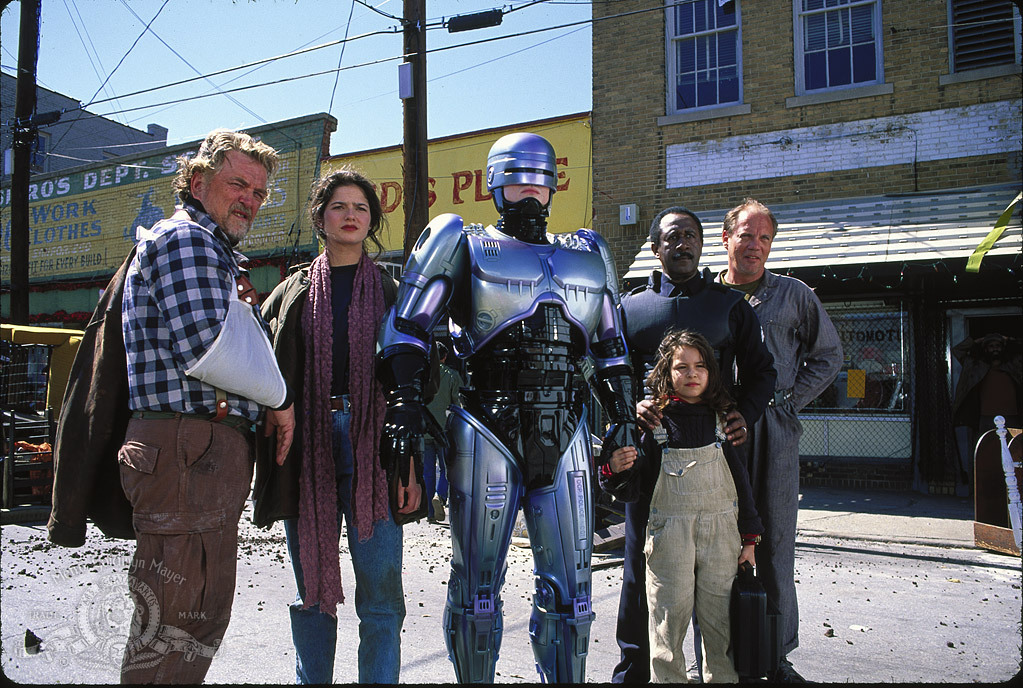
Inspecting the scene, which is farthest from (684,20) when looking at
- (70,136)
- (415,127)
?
(70,136)

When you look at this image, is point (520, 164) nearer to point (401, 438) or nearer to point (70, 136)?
point (401, 438)

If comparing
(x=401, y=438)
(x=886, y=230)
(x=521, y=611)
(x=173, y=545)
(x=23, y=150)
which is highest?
(x=23, y=150)

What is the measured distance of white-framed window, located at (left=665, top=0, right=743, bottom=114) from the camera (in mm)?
10234

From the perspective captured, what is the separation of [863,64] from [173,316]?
10.0 m

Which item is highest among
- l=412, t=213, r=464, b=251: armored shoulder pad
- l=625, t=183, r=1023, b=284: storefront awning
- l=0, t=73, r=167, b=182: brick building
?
l=0, t=73, r=167, b=182: brick building

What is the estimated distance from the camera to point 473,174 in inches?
493

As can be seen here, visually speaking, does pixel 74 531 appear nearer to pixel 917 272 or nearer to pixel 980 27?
pixel 917 272

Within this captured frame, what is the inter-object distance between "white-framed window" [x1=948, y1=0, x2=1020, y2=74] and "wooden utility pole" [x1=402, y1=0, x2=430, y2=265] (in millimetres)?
6399

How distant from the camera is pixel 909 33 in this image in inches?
365

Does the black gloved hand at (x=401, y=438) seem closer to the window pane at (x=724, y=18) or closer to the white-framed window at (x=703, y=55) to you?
the white-framed window at (x=703, y=55)

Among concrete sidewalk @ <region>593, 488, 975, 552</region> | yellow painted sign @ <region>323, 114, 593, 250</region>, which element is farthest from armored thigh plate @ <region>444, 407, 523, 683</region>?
yellow painted sign @ <region>323, 114, 593, 250</region>

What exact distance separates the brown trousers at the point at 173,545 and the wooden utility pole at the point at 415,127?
5.87 meters

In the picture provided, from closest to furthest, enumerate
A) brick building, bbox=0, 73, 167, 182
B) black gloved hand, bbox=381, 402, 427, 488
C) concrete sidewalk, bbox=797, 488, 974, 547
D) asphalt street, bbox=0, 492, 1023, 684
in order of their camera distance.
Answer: black gloved hand, bbox=381, 402, 427, 488 → asphalt street, bbox=0, 492, 1023, 684 → concrete sidewalk, bbox=797, 488, 974, 547 → brick building, bbox=0, 73, 167, 182

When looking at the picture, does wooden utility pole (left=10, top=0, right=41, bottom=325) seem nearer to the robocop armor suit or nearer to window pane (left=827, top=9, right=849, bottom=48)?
the robocop armor suit
